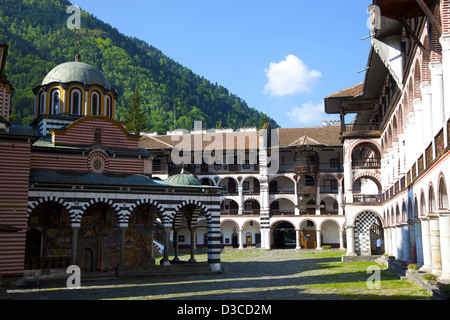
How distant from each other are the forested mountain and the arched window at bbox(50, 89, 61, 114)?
6404 cm

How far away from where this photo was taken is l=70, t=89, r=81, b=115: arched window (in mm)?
27458

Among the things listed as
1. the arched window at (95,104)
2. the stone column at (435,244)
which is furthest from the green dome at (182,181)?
the stone column at (435,244)

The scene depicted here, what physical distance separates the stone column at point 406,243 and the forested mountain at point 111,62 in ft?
233

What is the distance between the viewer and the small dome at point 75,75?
27.6 metres

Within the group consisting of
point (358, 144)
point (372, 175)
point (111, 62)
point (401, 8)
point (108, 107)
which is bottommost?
point (372, 175)

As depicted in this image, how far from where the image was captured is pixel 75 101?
27609 mm

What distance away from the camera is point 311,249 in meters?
46.6

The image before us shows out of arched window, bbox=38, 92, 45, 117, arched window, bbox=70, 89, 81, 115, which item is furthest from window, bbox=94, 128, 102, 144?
arched window, bbox=38, 92, 45, 117

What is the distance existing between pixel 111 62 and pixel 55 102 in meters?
98.5

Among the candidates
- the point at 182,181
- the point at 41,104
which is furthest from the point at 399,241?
the point at 41,104

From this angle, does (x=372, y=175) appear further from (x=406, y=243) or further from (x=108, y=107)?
(x=108, y=107)

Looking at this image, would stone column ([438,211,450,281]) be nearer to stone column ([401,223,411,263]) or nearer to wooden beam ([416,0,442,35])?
wooden beam ([416,0,442,35])
